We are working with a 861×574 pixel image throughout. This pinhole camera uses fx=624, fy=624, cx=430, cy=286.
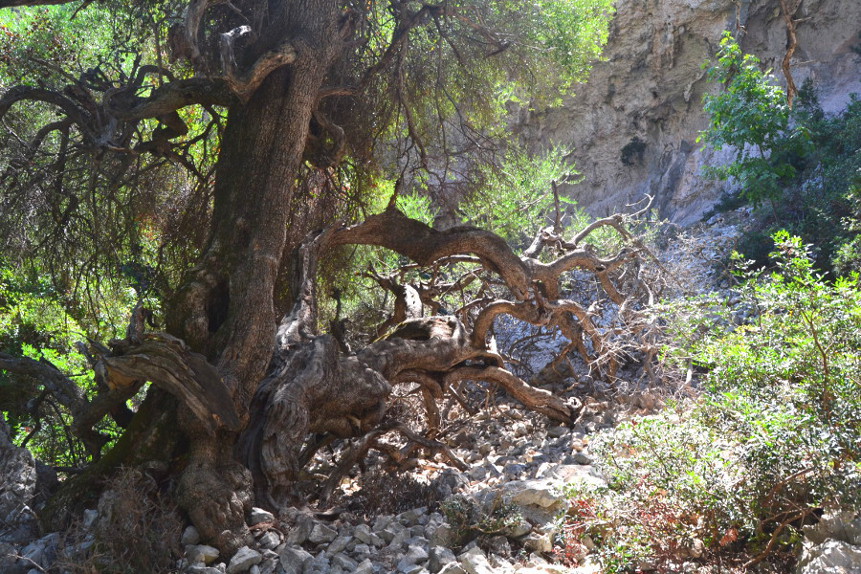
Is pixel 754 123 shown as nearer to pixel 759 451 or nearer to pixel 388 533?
pixel 759 451

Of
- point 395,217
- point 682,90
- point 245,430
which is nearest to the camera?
point 245,430

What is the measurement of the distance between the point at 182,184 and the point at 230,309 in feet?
11.2

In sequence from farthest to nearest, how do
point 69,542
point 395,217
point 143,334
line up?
1. point 395,217
2. point 143,334
3. point 69,542

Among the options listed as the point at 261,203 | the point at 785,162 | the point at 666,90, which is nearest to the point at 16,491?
the point at 261,203

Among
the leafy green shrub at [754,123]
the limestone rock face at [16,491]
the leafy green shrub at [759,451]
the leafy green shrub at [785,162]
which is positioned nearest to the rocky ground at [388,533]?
the limestone rock face at [16,491]

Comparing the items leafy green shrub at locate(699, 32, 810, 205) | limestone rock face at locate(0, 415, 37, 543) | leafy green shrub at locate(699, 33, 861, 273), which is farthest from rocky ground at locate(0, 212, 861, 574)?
leafy green shrub at locate(699, 32, 810, 205)

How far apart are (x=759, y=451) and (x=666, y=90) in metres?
19.2

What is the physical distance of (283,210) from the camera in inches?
180

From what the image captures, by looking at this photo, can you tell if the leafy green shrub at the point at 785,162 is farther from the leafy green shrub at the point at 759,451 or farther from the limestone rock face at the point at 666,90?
the leafy green shrub at the point at 759,451

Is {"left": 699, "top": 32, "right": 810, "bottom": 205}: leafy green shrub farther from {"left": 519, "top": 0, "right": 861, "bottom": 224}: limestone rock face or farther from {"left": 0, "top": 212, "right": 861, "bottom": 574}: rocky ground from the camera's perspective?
{"left": 0, "top": 212, "right": 861, "bottom": 574}: rocky ground

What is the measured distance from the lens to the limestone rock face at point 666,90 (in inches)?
647

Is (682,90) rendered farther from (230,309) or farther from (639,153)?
(230,309)

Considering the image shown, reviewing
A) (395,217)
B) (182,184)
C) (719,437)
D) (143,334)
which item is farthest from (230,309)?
(182,184)

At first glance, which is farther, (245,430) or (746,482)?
(245,430)
